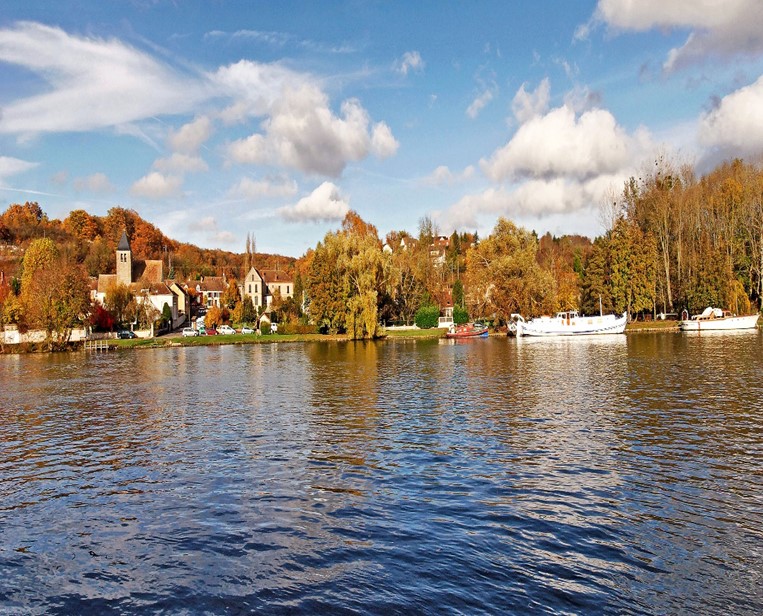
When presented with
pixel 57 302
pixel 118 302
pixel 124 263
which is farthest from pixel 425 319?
pixel 124 263

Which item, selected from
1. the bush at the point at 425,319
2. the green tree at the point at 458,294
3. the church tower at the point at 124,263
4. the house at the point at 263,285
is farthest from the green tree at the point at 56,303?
the green tree at the point at 458,294

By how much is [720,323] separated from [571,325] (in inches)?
759

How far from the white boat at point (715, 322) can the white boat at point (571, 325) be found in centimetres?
816

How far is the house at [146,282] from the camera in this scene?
113938 mm

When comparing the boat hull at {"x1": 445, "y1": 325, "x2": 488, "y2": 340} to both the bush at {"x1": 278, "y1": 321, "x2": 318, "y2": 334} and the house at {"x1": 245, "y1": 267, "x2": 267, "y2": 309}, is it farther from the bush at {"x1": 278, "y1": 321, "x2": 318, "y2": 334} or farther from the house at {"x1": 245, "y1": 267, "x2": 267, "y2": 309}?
the house at {"x1": 245, "y1": 267, "x2": 267, "y2": 309}

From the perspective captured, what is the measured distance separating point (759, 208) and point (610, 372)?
65.2m

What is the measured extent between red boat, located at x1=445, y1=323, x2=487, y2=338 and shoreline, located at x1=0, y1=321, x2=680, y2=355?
202cm

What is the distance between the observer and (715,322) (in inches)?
3150

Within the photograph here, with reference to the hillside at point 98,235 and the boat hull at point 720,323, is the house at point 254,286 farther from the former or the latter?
the boat hull at point 720,323

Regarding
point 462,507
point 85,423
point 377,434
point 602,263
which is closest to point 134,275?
point 602,263

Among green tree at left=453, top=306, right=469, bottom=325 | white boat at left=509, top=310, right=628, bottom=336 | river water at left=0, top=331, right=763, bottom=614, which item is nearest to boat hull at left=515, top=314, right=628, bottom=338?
white boat at left=509, top=310, right=628, bottom=336

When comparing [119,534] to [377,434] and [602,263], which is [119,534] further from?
[602,263]

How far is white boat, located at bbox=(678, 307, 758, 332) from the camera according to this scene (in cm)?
7981

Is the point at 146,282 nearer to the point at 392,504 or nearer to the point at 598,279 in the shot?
the point at 598,279
